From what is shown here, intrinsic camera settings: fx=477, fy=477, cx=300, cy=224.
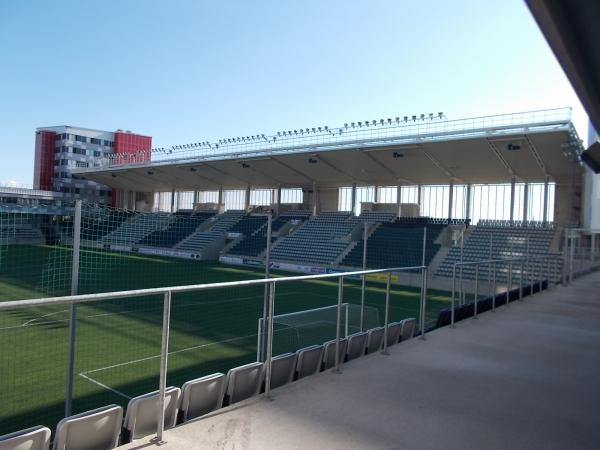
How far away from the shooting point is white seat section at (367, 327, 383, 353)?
6883 millimetres

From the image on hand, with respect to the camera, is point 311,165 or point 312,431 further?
point 311,165

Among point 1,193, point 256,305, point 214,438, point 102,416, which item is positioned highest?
point 1,193

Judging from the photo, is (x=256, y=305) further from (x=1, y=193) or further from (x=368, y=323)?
(x=1, y=193)

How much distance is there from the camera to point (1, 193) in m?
62.4

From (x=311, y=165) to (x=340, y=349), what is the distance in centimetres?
3271

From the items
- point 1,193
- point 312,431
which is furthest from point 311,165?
point 1,193

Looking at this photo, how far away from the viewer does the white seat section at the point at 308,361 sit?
221 inches

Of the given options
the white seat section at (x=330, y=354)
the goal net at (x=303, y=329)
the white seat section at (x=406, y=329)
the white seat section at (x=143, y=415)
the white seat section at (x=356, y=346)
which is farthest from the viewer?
the goal net at (x=303, y=329)

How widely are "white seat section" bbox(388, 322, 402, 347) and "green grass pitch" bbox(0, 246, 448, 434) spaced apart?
209cm

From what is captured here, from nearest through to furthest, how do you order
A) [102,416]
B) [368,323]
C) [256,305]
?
[102,416] < [368,323] < [256,305]

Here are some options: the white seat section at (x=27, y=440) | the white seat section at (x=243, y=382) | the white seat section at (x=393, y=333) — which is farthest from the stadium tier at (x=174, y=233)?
the white seat section at (x=27, y=440)

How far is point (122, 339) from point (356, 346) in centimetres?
714

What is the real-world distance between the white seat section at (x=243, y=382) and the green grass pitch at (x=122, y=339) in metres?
3.25

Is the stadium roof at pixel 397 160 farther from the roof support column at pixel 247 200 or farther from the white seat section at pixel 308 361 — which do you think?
the white seat section at pixel 308 361
